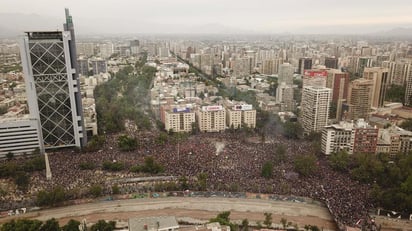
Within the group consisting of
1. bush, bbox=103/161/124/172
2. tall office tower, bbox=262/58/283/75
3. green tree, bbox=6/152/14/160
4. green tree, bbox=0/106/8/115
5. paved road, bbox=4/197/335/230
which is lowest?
paved road, bbox=4/197/335/230

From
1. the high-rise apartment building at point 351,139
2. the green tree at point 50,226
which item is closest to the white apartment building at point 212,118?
the high-rise apartment building at point 351,139

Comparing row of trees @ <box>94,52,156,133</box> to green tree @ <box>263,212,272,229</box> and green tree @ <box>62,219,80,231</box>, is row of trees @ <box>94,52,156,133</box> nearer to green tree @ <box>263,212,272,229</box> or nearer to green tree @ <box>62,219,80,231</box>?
green tree @ <box>62,219,80,231</box>

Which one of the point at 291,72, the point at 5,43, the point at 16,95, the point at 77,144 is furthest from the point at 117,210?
the point at 291,72

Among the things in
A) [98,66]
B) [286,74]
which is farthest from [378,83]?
[98,66]

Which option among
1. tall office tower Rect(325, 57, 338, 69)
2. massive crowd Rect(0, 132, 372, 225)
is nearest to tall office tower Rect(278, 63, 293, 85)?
tall office tower Rect(325, 57, 338, 69)

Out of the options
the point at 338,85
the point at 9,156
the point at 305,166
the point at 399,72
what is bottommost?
the point at 9,156

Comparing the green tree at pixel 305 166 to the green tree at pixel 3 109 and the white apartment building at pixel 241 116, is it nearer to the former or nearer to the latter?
the white apartment building at pixel 241 116

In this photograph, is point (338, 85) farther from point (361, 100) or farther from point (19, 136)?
point (19, 136)
